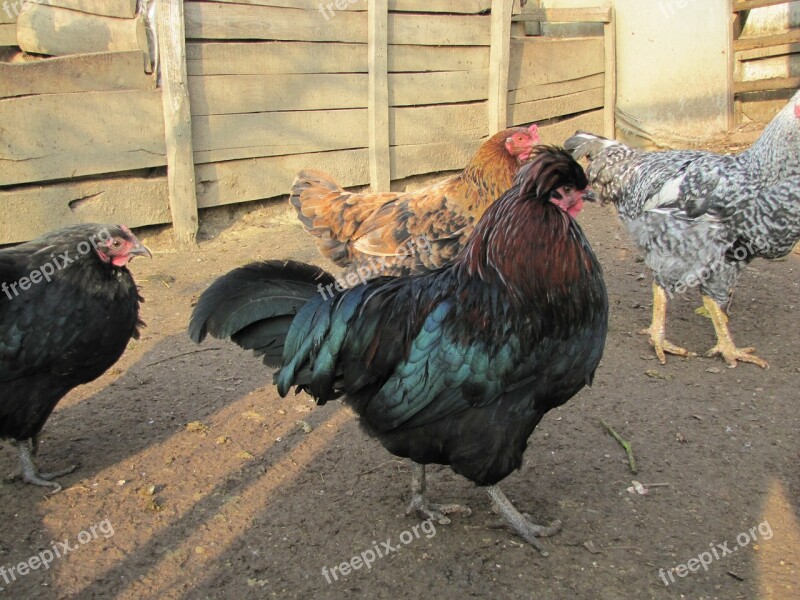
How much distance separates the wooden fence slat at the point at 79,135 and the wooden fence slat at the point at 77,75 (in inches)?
3.2

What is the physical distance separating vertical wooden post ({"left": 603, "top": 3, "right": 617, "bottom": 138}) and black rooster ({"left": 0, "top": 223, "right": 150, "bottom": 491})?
8525 mm

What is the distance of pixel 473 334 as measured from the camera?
3.03 m

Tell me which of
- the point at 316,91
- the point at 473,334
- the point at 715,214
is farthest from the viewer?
the point at 316,91

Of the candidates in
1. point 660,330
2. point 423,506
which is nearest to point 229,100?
point 660,330

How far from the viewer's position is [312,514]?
359 centimetres

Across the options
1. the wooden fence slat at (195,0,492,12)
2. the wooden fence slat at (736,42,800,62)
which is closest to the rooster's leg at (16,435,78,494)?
the wooden fence slat at (195,0,492,12)

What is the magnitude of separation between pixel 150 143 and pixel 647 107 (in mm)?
7259

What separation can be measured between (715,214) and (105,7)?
19.3 ft

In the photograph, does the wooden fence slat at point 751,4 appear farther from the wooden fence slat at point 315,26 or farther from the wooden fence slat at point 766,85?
the wooden fence slat at point 315,26

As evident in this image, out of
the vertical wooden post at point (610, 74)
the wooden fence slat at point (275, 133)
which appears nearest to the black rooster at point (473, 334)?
the wooden fence slat at point (275, 133)

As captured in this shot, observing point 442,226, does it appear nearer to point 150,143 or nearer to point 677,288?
point 677,288

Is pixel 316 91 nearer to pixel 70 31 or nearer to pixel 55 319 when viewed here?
pixel 70 31

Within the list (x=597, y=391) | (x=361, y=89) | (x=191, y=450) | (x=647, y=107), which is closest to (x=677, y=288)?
(x=597, y=391)

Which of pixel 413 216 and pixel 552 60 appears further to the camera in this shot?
pixel 552 60
